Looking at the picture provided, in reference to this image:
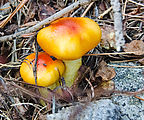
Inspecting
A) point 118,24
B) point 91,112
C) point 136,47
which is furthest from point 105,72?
point 118,24

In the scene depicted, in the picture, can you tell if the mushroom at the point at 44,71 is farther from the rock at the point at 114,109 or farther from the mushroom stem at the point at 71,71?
the rock at the point at 114,109

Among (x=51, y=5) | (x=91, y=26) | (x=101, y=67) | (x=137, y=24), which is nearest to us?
(x=91, y=26)

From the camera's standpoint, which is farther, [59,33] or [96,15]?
[96,15]

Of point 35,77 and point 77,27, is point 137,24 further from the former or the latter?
point 35,77

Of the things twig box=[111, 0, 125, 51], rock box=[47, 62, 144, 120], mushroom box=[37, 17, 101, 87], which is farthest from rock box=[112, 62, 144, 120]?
twig box=[111, 0, 125, 51]

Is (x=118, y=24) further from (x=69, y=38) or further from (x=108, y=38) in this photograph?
(x=108, y=38)

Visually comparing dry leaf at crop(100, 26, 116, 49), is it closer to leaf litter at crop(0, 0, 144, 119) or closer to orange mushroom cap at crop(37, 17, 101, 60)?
leaf litter at crop(0, 0, 144, 119)

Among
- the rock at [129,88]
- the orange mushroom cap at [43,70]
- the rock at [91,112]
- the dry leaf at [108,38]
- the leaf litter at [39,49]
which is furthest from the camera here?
the dry leaf at [108,38]

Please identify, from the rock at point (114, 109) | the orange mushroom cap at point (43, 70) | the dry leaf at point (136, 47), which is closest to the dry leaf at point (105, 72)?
the rock at point (114, 109)

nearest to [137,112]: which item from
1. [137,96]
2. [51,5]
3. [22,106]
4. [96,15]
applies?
[137,96]
